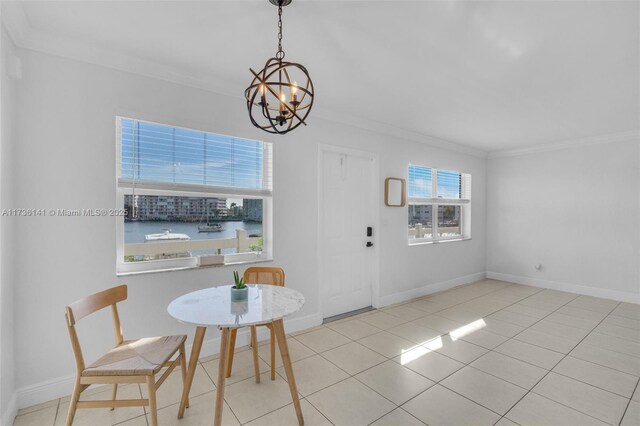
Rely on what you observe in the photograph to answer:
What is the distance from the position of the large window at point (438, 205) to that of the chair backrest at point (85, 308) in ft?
13.3

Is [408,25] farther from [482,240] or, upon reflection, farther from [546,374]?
[482,240]

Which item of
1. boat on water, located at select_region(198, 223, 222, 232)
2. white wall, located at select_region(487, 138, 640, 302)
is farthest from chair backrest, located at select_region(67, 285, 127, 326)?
Answer: white wall, located at select_region(487, 138, 640, 302)

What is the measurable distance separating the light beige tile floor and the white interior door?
0.38m

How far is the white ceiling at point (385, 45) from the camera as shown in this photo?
74.9 inches

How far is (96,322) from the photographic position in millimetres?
2371

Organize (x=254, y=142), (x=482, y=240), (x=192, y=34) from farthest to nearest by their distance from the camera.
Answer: (x=482, y=240), (x=254, y=142), (x=192, y=34)

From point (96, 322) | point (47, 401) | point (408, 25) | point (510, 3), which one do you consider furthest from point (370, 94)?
point (47, 401)

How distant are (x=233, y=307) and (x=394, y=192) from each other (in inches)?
125

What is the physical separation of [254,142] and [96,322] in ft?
6.96

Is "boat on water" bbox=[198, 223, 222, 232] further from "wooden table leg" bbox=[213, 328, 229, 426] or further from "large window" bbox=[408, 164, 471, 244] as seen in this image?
"large window" bbox=[408, 164, 471, 244]

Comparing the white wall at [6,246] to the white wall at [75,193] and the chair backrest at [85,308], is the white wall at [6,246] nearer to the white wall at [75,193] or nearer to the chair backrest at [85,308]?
the white wall at [75,193]

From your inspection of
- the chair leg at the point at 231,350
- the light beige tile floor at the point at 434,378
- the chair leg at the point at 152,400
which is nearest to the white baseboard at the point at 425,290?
the light beige tile floor at the point at 434,378

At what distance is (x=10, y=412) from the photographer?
1.95m

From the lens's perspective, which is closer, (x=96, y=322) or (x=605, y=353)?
(x=96, y=322)
